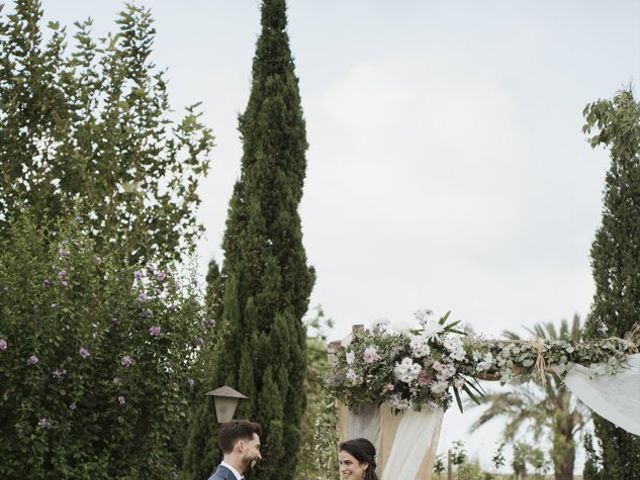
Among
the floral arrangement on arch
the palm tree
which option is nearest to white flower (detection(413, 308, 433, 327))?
the floral arrangement on arch

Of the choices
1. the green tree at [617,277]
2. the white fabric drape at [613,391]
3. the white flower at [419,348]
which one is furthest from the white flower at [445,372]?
the green tree at [617,277]

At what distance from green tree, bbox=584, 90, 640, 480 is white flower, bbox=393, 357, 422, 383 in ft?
19.9

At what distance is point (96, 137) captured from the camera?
Answer: 38.8 feet

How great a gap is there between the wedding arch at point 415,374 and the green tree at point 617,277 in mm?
4831

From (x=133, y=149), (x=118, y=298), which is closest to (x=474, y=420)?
(x=133, y=149)

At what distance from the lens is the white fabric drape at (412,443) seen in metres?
7.72

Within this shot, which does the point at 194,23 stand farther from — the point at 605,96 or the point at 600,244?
the point at 600,244

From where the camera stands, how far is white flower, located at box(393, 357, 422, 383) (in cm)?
746

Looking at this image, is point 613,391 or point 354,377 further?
point 613,391

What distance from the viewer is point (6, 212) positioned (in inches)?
450

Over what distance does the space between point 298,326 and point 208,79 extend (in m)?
2.85

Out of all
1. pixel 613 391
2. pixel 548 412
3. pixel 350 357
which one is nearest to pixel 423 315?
pixel 350 357

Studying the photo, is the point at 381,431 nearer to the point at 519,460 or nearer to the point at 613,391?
the point at 613,391

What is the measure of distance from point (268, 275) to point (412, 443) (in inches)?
115
